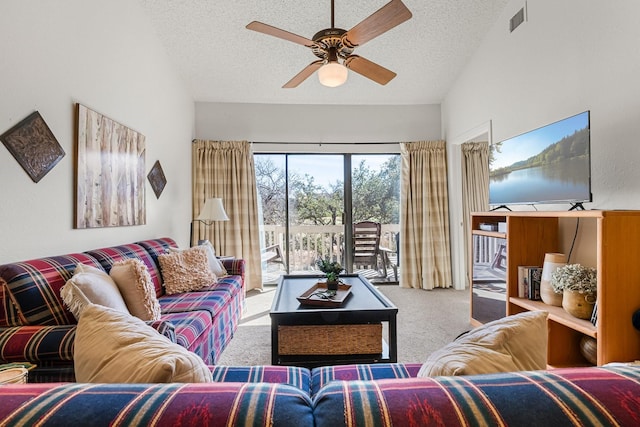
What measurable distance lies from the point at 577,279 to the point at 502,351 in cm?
158

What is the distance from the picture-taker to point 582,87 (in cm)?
229

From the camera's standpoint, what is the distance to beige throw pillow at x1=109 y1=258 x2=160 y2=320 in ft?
6.20

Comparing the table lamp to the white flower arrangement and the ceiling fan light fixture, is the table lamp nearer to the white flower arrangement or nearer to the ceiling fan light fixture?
the ceiling fan light fixture

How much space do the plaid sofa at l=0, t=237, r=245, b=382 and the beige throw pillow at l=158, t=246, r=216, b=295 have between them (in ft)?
0.52

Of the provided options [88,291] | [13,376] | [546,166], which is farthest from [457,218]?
[13,376]

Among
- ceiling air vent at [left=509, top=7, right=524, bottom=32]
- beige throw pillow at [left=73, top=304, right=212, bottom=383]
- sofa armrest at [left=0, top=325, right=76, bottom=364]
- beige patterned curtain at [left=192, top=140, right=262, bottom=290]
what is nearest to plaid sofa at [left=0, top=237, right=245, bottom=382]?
sofa armrest at [left=0, top=325, right=76, bottom=364]

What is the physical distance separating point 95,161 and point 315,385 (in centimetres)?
229

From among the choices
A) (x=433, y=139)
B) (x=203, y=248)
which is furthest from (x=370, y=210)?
(x=203, y=248)

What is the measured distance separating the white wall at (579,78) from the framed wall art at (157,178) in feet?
11.5

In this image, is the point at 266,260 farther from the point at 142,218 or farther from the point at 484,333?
A: the point at 484,333

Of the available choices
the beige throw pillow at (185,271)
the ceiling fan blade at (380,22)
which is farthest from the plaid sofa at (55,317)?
the ceiling fan blade at (380,22)

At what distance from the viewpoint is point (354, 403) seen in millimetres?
535

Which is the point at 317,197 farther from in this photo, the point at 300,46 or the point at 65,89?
the point at 65,89

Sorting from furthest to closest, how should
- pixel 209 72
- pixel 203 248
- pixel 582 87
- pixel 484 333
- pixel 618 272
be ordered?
pixel 209 72 < pixel 203 248 < pixel 582 87 < pixel 618 272 < pixel 484 333
